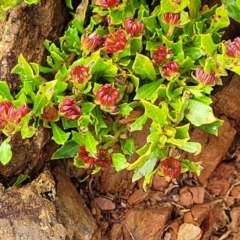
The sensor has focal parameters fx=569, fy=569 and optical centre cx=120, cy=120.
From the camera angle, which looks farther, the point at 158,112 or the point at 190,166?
the point at 190,166

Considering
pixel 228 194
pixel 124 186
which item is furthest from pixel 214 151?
pixel 124 186

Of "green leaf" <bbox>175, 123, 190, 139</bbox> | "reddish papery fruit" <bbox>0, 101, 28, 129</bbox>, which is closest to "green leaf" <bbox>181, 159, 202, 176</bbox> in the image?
"green leaf" <bbox>175, 123, 190, 139</bbox>

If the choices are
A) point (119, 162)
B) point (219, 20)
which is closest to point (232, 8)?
point (219, 20)

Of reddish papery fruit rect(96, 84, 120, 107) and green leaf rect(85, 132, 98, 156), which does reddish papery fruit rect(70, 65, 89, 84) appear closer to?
reddish papery fruit rect(96, 84, 120, 107)

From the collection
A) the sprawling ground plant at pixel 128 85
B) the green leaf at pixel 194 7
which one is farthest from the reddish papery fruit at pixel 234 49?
the green leaf at pixel 194 7

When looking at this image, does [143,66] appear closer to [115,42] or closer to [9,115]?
[115,42]

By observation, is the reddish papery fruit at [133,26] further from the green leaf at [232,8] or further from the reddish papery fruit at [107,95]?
the green leaf at [232,8]
